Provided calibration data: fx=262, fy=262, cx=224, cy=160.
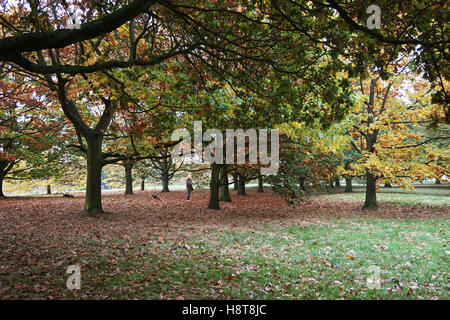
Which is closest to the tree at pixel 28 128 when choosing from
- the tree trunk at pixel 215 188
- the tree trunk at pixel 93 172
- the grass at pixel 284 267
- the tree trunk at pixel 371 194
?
the tree trunk at pixel 93 172

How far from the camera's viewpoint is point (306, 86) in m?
6.32

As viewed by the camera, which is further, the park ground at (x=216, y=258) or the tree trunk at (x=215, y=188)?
the tree trunk at (x=215, y=188)

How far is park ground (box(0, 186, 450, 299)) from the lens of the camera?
4.95 m

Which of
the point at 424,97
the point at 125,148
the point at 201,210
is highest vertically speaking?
the point at 424,97

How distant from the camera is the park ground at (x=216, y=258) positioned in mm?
4949

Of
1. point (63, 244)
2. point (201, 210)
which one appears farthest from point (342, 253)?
point (201, 210)

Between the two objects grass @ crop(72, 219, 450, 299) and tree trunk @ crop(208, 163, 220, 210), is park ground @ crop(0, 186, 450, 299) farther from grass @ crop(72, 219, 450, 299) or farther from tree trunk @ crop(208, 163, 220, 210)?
tree trunk @ crop(208, 163, 220, 210)

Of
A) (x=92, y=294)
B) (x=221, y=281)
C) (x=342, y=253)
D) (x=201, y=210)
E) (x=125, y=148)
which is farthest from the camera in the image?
(x=201, y=210)

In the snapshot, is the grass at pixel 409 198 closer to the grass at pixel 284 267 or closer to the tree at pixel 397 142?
the tree at pixel 397 142

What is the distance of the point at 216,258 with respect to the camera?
6.86 metres

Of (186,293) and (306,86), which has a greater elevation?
(306,86)

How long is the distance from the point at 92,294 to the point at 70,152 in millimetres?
20640

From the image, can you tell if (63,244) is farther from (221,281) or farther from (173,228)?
(221,281)

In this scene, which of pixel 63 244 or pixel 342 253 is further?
pixel 342 253
